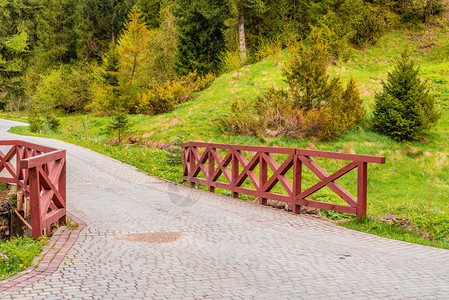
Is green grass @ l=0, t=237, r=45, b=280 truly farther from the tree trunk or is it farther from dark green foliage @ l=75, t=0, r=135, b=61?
dark green foliage @ l=75, t=0, r=135, b=61

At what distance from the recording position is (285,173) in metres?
10.8

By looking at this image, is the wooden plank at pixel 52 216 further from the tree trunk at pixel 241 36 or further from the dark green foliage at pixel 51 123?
the dark green foliage at pixel 51 123

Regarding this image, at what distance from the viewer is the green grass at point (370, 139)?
39.9ft

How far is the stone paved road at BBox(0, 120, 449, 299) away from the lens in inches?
189

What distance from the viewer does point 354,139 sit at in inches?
803

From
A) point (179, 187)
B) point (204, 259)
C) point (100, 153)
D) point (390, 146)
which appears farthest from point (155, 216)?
point (390, 146)

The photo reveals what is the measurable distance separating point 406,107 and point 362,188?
14.0 metres

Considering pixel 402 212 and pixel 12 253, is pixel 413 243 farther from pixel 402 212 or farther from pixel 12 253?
pixel 12 253

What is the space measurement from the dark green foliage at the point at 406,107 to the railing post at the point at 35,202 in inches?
684

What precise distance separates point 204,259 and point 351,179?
1204 cm

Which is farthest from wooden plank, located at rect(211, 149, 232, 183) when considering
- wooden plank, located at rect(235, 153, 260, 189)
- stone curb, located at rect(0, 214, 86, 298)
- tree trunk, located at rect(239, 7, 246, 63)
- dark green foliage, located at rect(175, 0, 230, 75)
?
tree trunk, located at rect(239, 7, 246, 63)

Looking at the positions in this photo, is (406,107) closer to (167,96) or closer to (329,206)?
(329,206)

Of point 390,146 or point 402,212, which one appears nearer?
point 402,212

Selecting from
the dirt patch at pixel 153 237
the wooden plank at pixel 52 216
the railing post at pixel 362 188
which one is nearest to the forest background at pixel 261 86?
the railing post at pixel 362 188
